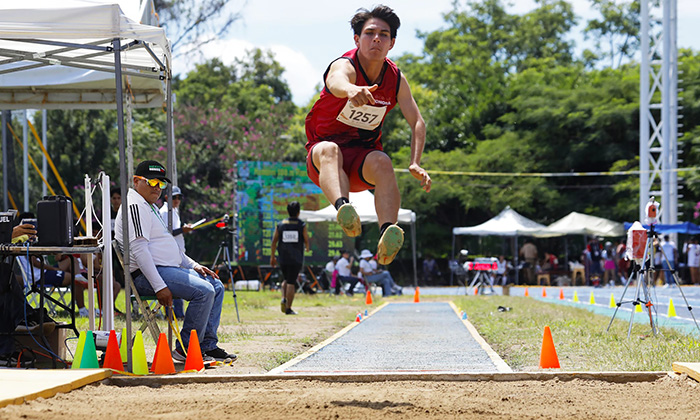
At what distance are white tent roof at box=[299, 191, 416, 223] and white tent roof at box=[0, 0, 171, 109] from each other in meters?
12.1

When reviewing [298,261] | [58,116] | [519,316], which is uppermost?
[58,116]

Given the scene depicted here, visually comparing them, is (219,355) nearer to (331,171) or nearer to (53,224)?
(53,224)

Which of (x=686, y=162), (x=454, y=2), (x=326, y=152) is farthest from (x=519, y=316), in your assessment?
(x=454, y=2)

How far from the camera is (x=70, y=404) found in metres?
4.88

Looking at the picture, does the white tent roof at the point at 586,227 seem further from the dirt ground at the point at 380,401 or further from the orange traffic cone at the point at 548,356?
the dirt ground at the point at 380,401

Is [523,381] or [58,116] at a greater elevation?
[58,116]

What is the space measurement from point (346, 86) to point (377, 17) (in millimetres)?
761

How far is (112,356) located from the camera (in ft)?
20.9

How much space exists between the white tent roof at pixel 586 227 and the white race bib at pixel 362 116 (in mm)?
26109

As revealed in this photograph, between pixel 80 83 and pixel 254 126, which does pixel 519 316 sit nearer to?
pixel 80 83

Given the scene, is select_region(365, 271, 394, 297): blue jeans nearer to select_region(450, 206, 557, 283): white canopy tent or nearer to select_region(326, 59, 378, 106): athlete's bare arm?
select_region(450, 206, 557, 283): white canopy tent

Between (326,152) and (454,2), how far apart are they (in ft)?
170

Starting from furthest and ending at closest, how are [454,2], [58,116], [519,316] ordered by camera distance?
[454,2] → [58,116] → [519,316]

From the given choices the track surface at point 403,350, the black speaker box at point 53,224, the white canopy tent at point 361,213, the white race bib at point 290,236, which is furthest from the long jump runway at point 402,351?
the white canopy tent at point 361,213
